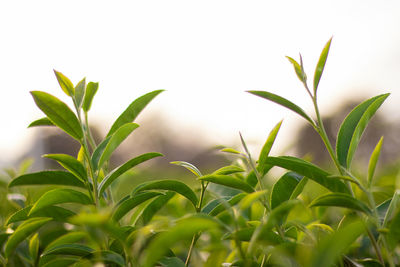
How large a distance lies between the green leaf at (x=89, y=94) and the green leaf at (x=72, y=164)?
0.47 feet

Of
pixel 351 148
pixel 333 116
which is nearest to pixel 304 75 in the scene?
pixel 351 148

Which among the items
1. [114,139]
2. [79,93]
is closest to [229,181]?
[114,139]

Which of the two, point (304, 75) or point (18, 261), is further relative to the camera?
point (18, 261)

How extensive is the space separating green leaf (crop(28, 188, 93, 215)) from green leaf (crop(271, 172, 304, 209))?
293 millimetres

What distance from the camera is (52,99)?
60 centimetres

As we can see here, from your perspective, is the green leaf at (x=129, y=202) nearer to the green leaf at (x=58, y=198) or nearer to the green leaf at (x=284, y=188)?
the green leaf at (x=58, y=198)

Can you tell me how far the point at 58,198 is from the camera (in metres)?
0.59

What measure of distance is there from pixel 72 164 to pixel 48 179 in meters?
0.09

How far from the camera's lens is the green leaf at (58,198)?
0.57 metres

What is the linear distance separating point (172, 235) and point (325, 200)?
226 mm

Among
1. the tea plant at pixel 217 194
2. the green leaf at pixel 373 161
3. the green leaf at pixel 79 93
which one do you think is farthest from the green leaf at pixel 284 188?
the green leaf at pixel 79 93

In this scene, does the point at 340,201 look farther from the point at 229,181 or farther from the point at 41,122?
the point at 41,122

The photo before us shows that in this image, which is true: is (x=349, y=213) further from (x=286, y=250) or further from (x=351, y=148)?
(x=286, y=250)

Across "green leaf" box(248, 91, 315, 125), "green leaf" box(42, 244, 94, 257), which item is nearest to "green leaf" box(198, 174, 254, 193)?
"green leaf" box(248, 91, 315, 125)
